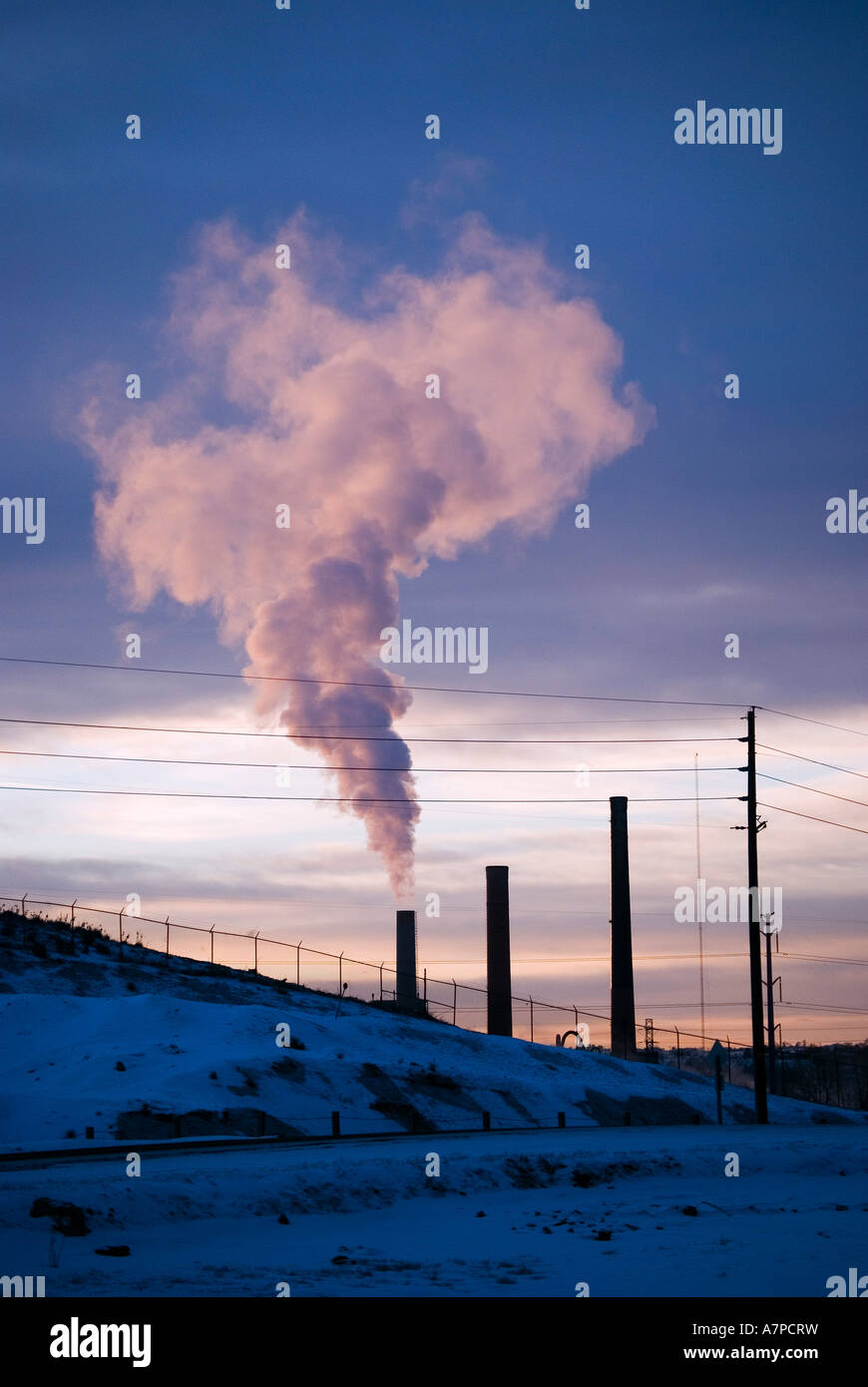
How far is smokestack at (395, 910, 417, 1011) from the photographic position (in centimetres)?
6694

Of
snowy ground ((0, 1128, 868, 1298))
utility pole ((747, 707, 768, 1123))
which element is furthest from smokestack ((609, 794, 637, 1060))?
snowy ground ((0, 1128, 868, 1298))

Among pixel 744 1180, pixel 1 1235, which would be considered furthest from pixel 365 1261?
pixel 744 1180

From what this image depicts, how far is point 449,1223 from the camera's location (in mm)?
21859

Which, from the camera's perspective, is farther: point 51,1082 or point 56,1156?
point 51,1082

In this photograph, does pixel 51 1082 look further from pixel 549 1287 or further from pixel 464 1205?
pixel 549 1287

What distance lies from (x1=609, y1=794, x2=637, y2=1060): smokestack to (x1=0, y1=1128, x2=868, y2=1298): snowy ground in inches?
1355

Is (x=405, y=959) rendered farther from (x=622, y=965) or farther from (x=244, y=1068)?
(x=244, y=1068)

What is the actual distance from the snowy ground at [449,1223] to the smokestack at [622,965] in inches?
1355

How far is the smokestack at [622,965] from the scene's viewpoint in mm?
65688

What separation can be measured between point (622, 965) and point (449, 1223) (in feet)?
147

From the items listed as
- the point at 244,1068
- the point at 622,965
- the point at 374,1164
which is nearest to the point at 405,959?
the point at 622,965

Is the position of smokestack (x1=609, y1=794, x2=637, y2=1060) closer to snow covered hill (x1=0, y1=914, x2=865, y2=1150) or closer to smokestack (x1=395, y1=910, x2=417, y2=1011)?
snow covered hill (x1=0, y1=914, x2=865, y2=1150)

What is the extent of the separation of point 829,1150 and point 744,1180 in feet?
17.8

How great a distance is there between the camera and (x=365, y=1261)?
1794 centimetres
